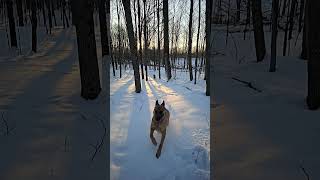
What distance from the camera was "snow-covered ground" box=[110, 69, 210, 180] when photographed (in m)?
5.31

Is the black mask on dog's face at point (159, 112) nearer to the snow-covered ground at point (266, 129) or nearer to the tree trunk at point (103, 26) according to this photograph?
the snow-covered ground at point (266, 129)

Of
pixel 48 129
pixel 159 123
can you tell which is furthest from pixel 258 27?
pixel 48 129

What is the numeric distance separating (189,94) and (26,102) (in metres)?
5.39

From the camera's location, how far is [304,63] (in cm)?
1221

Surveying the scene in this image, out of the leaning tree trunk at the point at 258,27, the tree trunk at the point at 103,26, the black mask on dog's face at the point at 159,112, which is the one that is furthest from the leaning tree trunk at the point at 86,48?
the leaning tree trunk at the point at 258,27

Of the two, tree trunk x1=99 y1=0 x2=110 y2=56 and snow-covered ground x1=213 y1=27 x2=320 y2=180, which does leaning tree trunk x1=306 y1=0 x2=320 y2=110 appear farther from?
tree trunk x1=99 y1=0 x2=110 y2=56

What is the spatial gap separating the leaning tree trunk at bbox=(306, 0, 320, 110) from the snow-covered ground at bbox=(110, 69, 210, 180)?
2211 millimetres

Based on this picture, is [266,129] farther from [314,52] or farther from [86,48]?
[86,48]

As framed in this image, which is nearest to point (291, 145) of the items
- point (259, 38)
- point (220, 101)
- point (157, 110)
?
point (157, 110)

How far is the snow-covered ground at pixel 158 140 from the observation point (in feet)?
17.4

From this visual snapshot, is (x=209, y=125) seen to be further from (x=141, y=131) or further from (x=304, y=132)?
(x=304, y=132)

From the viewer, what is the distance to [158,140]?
21.9 ft

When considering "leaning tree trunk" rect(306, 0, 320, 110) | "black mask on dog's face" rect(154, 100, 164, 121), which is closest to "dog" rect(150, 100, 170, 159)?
"black mask on dog's face" rect(154, 100, 164, 121)

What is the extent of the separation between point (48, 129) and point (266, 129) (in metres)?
4.04
